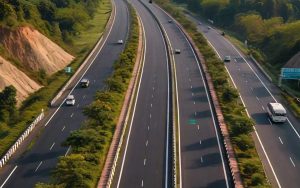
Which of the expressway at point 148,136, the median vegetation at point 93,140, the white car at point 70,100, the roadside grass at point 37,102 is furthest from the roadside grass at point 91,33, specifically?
the white car at point 70,100

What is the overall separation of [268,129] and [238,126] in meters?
7.52

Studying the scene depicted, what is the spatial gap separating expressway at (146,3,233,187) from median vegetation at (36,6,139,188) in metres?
10.2

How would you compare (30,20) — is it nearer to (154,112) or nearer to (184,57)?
(184,57)

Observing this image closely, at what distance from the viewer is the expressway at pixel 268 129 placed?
60344 millimetres

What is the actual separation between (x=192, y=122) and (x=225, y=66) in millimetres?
43263

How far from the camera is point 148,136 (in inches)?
2746

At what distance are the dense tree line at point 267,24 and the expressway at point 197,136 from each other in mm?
28704

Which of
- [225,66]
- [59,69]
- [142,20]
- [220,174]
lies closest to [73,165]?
[220,174]

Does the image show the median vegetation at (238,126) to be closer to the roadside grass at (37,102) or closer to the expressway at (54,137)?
the expressway at (54,137)

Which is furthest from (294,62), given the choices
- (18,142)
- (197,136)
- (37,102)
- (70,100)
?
(18,142)

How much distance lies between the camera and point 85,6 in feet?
632

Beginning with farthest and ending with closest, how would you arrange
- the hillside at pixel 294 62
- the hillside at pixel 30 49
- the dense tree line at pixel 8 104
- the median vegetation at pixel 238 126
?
the hillside at pixel 294 62 → the hillside at pixel 30 49 → the dense tree line at pixel 8 104 → the median vegetation at pixel 238 126

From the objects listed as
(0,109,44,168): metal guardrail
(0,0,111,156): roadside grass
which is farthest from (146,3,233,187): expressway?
(0,0,111,156): roadside grass

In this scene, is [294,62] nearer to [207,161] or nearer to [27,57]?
[207,161]
